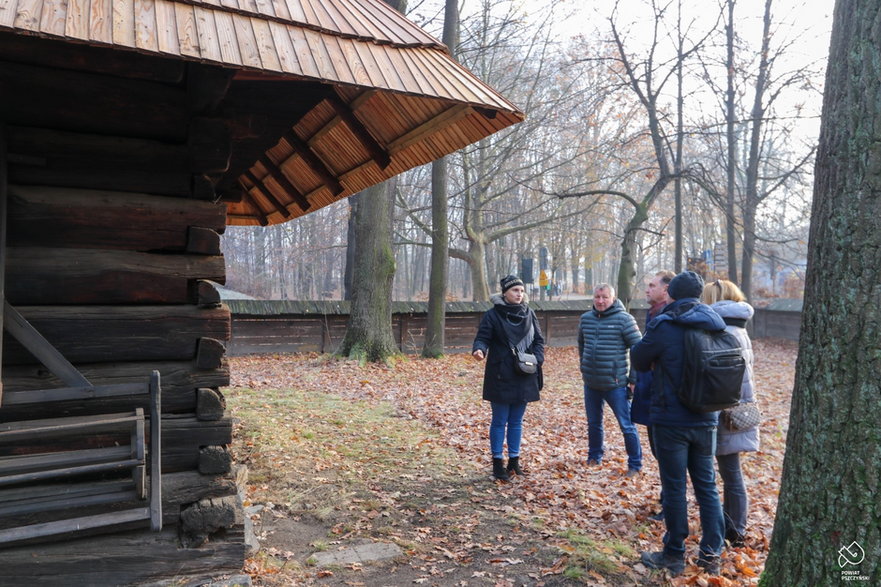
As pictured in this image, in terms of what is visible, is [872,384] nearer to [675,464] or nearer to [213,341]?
[675,464]

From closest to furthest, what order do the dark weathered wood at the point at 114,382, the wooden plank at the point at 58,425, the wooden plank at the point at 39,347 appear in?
the wooden plank at the point at 58,425
the wooden plank at the point at 39,347
the dark weathered wood at the point at 114,382

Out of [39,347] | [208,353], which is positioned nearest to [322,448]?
[208,353]

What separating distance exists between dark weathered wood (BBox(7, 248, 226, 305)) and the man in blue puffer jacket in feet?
12.8

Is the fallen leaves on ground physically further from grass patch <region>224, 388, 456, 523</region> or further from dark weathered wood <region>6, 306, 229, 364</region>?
dark weathered wood <region>6, 306, 229, 364</region>

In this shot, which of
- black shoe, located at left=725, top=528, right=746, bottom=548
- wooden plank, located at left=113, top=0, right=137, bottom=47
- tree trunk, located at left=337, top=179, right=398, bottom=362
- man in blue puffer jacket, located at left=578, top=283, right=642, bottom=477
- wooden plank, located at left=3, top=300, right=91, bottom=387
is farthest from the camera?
tree trunk, located at left=337, top=179, right=398, bottom=362

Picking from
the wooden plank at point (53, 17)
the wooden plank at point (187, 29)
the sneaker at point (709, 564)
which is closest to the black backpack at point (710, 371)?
the sneaker at point (709, 564)

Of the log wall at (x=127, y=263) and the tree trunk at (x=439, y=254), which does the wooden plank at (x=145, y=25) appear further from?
the tree trunk at (x=439, y=254)

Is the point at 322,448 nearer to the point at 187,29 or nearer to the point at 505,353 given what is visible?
the point at 505,353

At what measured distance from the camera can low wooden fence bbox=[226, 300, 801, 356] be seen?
1519 cm

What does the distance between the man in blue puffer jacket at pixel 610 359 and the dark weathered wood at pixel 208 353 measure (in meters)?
3.79

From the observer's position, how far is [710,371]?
161 inches

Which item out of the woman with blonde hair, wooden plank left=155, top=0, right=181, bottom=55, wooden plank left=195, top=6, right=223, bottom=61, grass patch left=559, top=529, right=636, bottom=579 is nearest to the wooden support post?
wooden plank left=155, top=0, right=181, bottom=55

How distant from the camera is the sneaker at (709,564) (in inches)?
166

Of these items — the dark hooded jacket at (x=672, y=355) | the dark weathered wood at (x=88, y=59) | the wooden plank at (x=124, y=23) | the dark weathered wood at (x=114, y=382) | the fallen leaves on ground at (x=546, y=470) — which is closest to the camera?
the wooden plank at (x=124, y=23)
